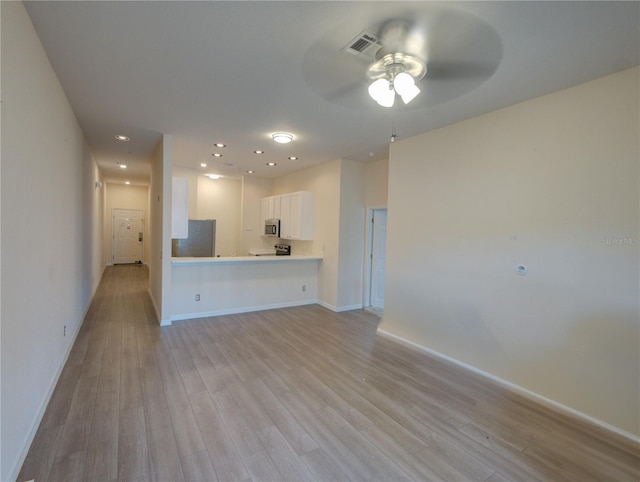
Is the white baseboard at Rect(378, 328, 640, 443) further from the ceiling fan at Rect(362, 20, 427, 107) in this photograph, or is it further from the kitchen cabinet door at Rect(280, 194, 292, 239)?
the kitchen cabinet door at Rect(280, 194, 292, 239)

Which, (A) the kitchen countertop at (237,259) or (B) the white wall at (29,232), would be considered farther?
(A) the kitchen countertop at (237,259)

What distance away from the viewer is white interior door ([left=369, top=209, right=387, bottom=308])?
222 inches

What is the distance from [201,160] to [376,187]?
3.35m

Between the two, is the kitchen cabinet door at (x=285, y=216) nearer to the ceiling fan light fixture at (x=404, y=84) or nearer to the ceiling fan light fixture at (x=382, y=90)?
the ceiling fan light fixture at (x=382, y=90)

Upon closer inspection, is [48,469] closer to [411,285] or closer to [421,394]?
[421,394]

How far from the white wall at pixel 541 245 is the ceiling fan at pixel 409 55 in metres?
0.90

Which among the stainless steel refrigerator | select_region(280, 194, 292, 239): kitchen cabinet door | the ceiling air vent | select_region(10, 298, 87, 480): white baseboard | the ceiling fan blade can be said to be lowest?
A: select_region(10, 298, 87, 480): white baseboard

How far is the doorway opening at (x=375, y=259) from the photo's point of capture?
222 inches

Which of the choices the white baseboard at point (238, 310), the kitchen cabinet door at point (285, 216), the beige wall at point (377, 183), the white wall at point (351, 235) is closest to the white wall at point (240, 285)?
the white baseboard at point (238, 310)

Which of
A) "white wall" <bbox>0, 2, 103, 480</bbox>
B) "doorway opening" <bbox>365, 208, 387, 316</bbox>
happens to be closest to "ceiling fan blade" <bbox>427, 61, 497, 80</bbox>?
"white wall" <bbox>0, 2, 103, 480</bbox>

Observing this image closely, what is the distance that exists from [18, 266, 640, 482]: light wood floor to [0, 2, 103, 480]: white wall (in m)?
0.28

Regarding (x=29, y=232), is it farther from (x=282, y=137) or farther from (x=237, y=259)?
(x=237, y=259)

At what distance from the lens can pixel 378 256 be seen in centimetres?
568

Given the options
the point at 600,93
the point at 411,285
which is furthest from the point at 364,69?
the point at 411,285
